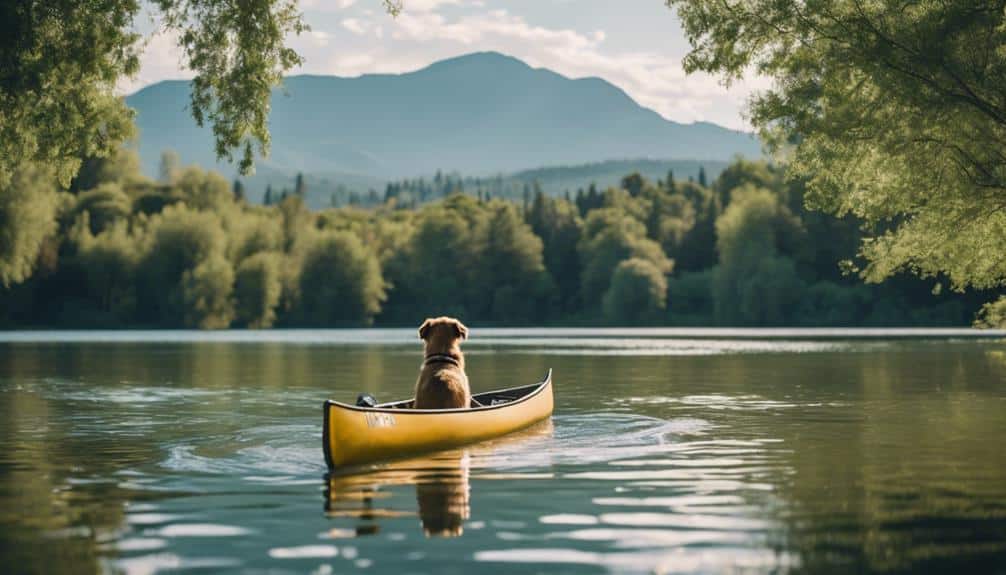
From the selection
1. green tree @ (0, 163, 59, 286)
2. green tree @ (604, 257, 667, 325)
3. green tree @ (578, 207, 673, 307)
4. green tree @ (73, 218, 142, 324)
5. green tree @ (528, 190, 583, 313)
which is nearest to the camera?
green tree @ (0, 163, 59, 286)

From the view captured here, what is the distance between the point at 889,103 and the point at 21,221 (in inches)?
2381

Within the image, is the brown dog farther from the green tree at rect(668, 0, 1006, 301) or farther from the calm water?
the green tree at rect(668, 0, 1006, 301)

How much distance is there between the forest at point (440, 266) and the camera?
105 meters

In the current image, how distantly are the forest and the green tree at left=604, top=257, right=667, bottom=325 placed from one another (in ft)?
0.43

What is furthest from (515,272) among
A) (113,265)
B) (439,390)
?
(439,390)

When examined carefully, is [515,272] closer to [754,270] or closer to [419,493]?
[754,270]

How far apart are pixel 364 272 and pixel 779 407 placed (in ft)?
307

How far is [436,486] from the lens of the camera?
14789mm

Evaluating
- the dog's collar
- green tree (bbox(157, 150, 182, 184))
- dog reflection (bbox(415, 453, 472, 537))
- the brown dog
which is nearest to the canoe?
the brown dog

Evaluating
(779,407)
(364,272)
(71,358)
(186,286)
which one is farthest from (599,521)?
(364,272)

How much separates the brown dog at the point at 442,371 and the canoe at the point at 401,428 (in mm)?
398

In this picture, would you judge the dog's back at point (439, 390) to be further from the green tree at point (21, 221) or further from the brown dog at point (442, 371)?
the green tree at point (21, 221)

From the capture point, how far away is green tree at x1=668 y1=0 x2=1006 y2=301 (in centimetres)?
2459

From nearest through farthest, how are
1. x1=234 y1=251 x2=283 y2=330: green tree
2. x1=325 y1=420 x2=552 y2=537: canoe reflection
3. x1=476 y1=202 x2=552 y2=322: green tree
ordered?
x1=325 y1=420 x2=552 y2=537: canoe reflection < x1=234 y1=251 x2=283 y2=330: green tree < x1=476 y1=202 x2=552 y2=322: green tree
